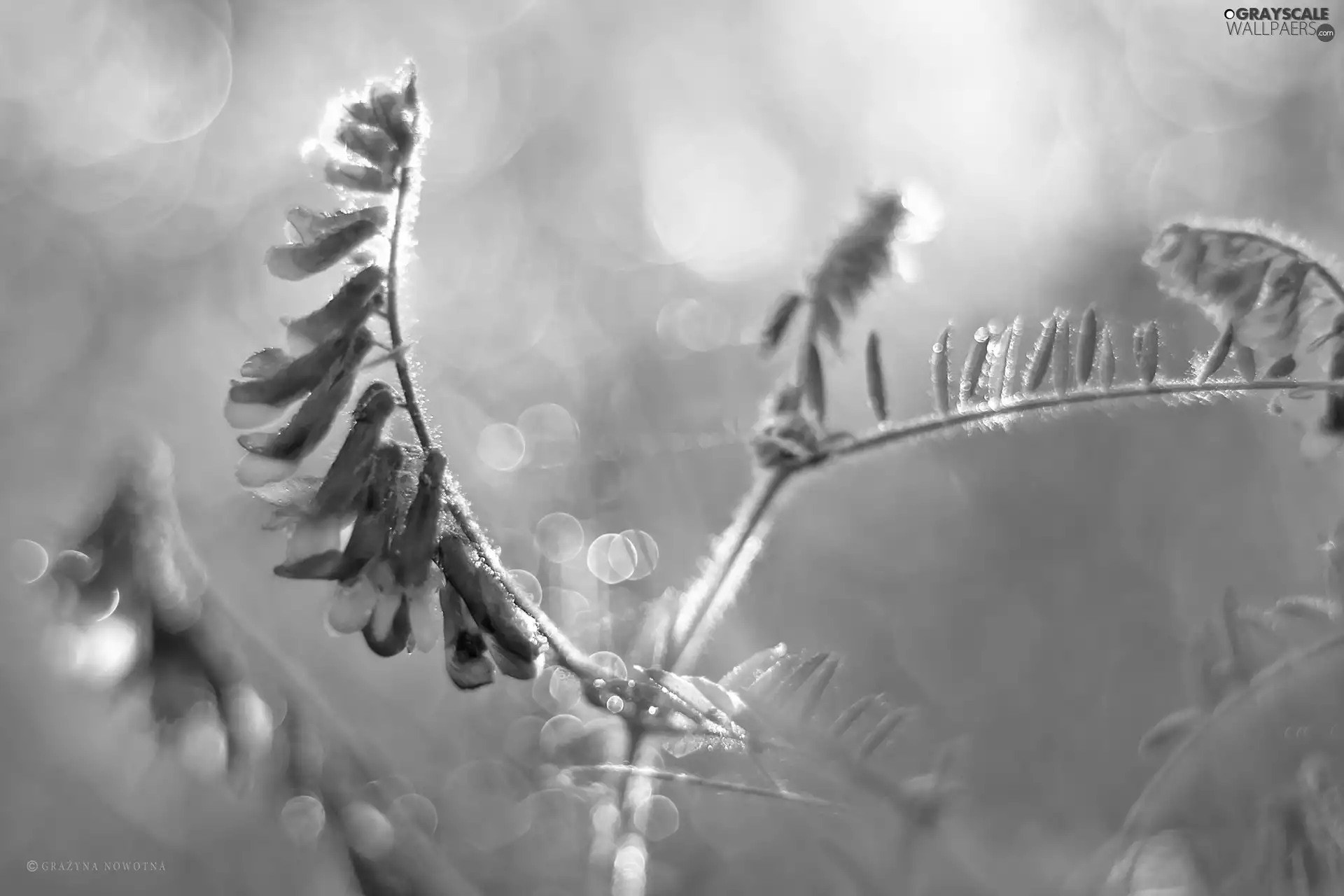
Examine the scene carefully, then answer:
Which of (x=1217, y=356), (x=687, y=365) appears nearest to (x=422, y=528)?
(x=1217, y=356)

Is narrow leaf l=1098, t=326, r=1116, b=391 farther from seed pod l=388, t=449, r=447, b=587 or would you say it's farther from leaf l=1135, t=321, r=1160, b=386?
seed pod l=388, t=449, r=447, b=587

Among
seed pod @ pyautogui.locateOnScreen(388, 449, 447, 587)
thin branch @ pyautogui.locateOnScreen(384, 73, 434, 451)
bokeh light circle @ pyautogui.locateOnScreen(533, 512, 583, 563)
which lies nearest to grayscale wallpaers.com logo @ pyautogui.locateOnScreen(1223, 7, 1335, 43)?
bokeh light circle @ pyautogui.locateOnScreen(533, 512, 583, 563)

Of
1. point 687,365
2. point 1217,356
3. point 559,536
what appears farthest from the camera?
point 687,365

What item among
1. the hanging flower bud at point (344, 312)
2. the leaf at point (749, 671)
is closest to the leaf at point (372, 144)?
the hanging flower bud at point (344, 312)

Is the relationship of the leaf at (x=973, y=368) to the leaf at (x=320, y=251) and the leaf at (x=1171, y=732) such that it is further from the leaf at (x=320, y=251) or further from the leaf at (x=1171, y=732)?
the leaf at (x=320, y=251)

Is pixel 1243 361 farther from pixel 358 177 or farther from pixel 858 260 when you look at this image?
pixel 358 177

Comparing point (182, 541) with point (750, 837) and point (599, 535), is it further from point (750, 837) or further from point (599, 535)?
point (599, 535)
